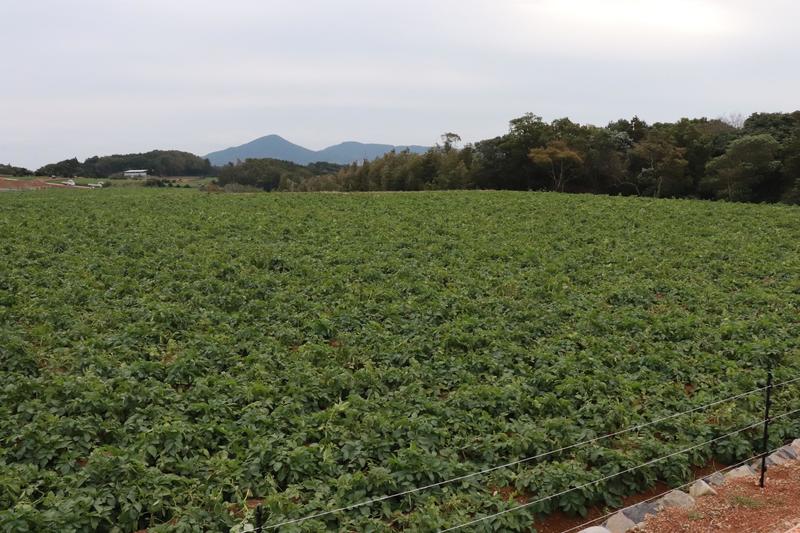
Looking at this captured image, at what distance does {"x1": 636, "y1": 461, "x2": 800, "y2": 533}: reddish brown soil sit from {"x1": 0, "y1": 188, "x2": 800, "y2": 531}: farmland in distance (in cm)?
46

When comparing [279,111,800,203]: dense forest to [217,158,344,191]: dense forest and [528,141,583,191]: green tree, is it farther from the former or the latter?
[217,158,344,191]: dense forest

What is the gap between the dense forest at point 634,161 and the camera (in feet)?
118

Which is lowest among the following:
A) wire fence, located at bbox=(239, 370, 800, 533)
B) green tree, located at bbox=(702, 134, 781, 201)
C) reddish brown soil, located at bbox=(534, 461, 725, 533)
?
reddish brown soil, located at bbox=(534, 461, 725, 533)

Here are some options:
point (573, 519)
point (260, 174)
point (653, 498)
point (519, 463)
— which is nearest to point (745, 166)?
point (653, 498)

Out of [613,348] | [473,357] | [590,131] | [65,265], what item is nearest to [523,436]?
[473,357]

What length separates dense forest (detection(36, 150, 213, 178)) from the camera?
284 ft

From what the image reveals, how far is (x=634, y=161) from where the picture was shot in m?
45.2

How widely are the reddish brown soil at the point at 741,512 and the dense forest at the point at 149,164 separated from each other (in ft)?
301

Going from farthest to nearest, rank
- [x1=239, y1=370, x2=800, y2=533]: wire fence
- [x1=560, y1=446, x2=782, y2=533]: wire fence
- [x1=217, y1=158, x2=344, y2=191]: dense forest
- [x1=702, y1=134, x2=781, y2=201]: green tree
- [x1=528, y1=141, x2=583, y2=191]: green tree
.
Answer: [x1=217, y1=158, x2=344, y2=191]: dense forest → [x1=528, y1=141, x2=583, y2=191]: green tree → [x1=702, y1=134, x2=781, y2=201]: green tree → [x1=560, y1=446, x2=782, y2=533]: wire fence → [x1=239, y1=370, x2=800, y2=533]: wire fence

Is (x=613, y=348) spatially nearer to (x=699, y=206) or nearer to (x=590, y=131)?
(x=699, y=206)

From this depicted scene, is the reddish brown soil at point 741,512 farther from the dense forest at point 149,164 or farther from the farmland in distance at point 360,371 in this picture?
the dense forest at point 149,164

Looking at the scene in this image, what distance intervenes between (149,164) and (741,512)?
104 metres

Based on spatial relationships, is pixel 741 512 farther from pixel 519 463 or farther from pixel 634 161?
pixel 634 161

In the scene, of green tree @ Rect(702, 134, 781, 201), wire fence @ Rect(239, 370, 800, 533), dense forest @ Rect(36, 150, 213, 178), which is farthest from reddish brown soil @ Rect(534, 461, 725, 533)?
dense forest @ Rect(36, 150, 213, 178)
